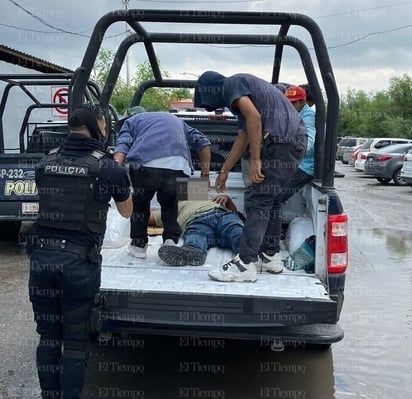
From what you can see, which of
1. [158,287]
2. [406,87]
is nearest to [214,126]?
[158,287]

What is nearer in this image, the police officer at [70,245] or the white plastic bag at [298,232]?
the police officer at [70,245]

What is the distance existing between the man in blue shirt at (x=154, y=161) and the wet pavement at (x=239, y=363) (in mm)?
874

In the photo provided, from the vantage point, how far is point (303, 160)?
5.58m

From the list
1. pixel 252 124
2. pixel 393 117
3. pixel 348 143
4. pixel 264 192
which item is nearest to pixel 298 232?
pixel 264 192

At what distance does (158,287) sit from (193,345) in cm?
141

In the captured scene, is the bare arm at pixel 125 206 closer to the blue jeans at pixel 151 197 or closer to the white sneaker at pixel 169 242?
the blue jeans at pixel 151 197

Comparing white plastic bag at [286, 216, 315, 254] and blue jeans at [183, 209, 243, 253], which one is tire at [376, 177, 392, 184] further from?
blue jeans at [183, 209, 243, 253]

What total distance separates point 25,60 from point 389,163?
12457 mm

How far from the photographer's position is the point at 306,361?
16.4 ft

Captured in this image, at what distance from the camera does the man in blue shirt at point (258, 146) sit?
13.8 feet

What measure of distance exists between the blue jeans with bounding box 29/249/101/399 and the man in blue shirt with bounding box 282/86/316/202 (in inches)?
96.3

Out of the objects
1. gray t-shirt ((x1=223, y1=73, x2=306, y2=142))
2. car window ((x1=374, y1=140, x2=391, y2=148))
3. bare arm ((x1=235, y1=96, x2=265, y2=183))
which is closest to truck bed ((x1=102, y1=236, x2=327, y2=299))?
bare arm ((x1=235, y1=96, x2=265, y2=183))

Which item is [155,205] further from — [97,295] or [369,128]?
[369,128]

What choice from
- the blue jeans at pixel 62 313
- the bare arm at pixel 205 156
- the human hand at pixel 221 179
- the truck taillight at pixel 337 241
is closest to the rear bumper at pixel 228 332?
the blue jeans at pixel 62 313
